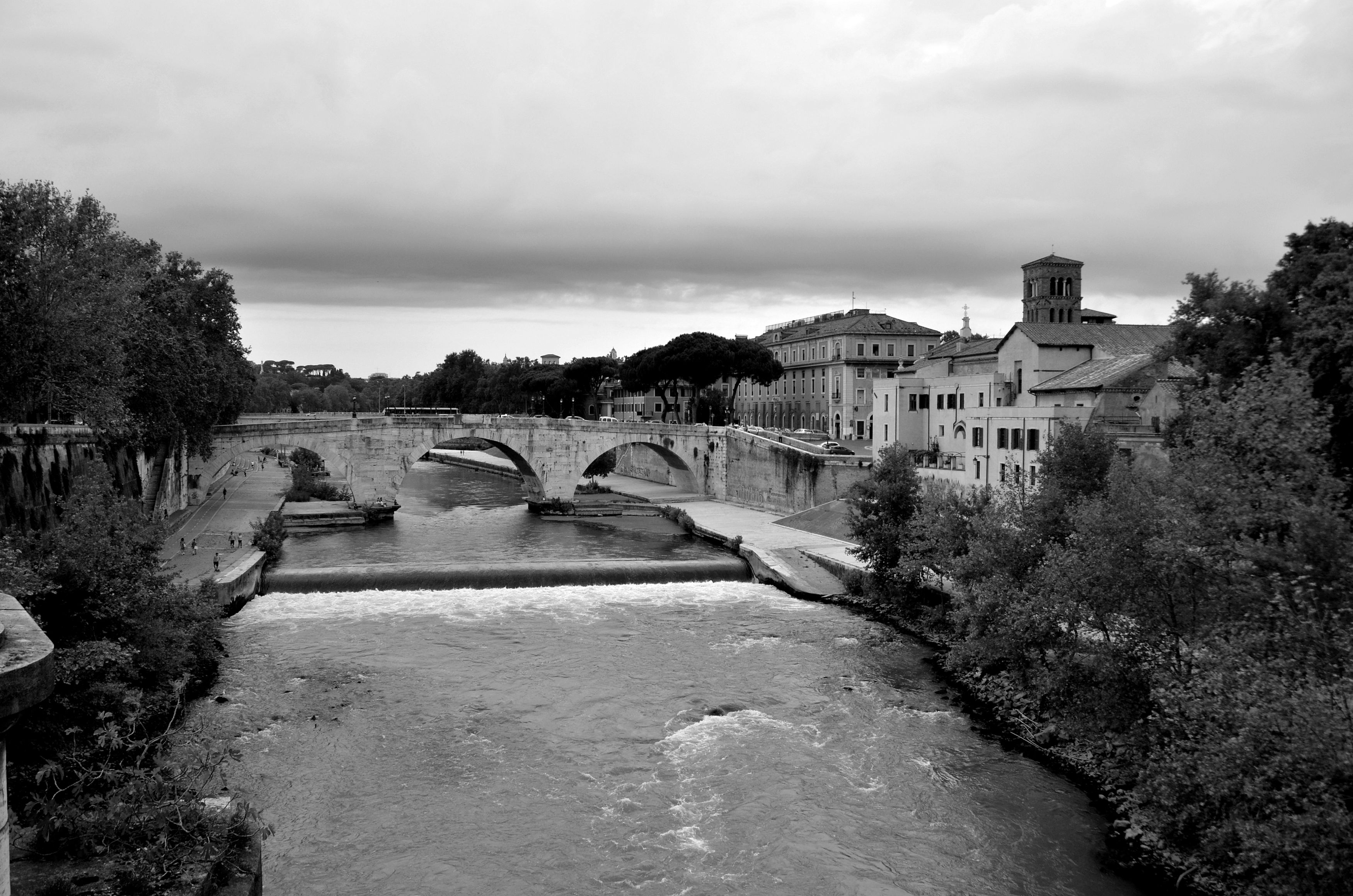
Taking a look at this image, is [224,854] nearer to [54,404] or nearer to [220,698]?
[220,698]

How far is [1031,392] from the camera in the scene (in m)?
41.4

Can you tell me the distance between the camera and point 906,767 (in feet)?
58.9

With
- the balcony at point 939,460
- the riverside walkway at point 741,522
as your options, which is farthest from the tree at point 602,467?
the balcony at point 939,460

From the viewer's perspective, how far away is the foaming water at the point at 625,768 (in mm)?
14297

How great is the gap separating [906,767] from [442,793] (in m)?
8.13

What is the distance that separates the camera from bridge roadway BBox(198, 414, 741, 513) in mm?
48438

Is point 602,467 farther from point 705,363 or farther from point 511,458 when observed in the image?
point 511,458

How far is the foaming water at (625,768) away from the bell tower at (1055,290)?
130ft

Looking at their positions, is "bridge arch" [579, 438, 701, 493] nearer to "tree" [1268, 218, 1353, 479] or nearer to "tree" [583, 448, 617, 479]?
"tree" [583, 448, 617, 479]

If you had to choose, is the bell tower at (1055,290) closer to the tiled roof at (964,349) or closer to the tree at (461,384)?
the tiled roof at (964,349)

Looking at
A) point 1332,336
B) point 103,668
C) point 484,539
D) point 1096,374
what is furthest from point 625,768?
point 1096,374

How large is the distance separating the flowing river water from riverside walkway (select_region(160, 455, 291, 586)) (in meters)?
5.14

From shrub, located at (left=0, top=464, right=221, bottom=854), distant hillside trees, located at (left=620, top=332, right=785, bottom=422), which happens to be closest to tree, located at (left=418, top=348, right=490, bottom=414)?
distant hillside trees, located at (left=620, top=332, right=785, bottom=422)

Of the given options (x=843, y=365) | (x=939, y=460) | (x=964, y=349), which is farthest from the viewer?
(x=843, y=365)
